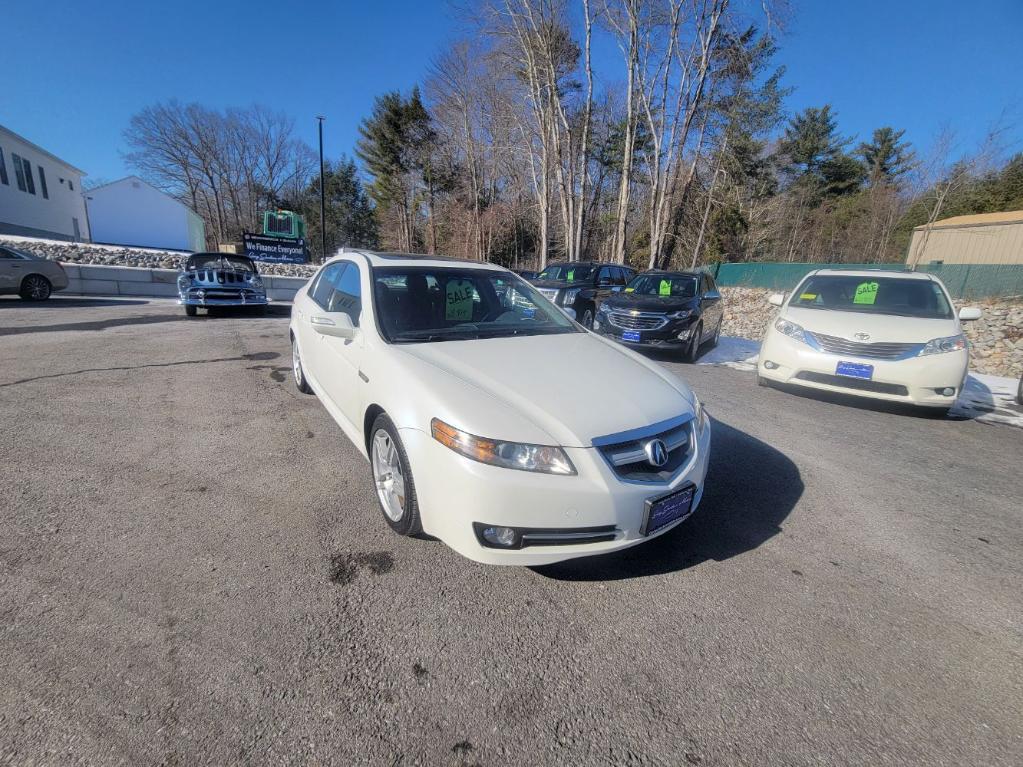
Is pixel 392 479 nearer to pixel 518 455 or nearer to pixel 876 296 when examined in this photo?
pixel 518 455

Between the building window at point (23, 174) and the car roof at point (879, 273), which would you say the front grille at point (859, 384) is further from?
the building window at point (23, 174)

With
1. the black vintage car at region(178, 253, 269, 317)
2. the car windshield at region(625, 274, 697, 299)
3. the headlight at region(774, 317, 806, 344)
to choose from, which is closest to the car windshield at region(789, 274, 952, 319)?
the headlight at region(774, 317, 806, 344)

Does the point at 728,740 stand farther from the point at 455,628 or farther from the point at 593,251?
the point at 593,251

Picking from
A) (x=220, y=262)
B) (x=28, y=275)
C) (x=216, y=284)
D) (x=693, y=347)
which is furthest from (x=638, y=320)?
(x=28, y=275)

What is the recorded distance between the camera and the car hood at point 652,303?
7613mm

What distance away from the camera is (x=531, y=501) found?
74.5 inches

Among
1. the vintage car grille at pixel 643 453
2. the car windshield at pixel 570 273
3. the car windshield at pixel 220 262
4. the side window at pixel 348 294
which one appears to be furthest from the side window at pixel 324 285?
the car windshield at pixel 220 262

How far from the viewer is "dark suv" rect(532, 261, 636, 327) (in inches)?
402

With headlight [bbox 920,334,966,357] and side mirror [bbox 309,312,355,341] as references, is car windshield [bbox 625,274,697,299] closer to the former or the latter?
headlight [bbox 920,334,966,357]

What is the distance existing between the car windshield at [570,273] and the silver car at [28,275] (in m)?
11.9

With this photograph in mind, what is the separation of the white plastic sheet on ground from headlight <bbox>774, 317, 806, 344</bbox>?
1859 millimetres

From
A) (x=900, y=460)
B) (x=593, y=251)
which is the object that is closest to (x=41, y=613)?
(x=900, y=460)

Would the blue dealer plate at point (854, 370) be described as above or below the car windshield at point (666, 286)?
below

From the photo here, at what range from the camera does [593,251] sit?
34.5 meters
